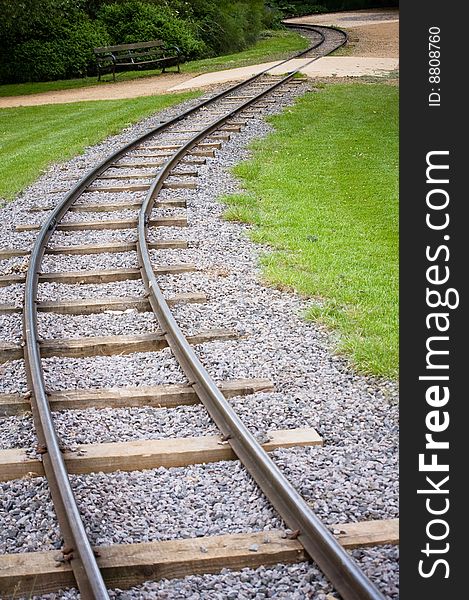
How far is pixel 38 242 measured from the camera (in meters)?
9.76

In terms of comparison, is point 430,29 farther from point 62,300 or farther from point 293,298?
point 62,300

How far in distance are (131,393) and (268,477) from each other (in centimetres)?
157

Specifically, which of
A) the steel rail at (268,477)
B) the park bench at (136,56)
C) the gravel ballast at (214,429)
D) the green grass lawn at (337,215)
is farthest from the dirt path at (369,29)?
the steel rail at (268,477)

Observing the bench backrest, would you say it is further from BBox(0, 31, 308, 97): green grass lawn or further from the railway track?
the railway track

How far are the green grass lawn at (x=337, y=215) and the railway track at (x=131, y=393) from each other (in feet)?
2.96

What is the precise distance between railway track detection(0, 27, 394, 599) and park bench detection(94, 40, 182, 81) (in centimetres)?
1520

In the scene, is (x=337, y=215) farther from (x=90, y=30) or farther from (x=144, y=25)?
(x=144, y=25)

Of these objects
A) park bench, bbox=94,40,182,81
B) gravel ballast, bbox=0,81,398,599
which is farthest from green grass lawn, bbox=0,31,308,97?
gravel ballast, bbox=0,81,398,599

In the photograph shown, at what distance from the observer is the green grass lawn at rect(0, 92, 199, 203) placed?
15.3 m

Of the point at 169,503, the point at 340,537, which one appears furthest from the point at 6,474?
the point at 340,537

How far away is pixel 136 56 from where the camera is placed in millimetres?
29812

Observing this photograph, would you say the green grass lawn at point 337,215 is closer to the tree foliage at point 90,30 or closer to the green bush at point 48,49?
the tree foliage at point 90,30

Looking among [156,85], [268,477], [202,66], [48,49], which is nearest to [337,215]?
[268,477]

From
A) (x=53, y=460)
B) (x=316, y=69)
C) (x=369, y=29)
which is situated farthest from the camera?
(x=369, y=29)
